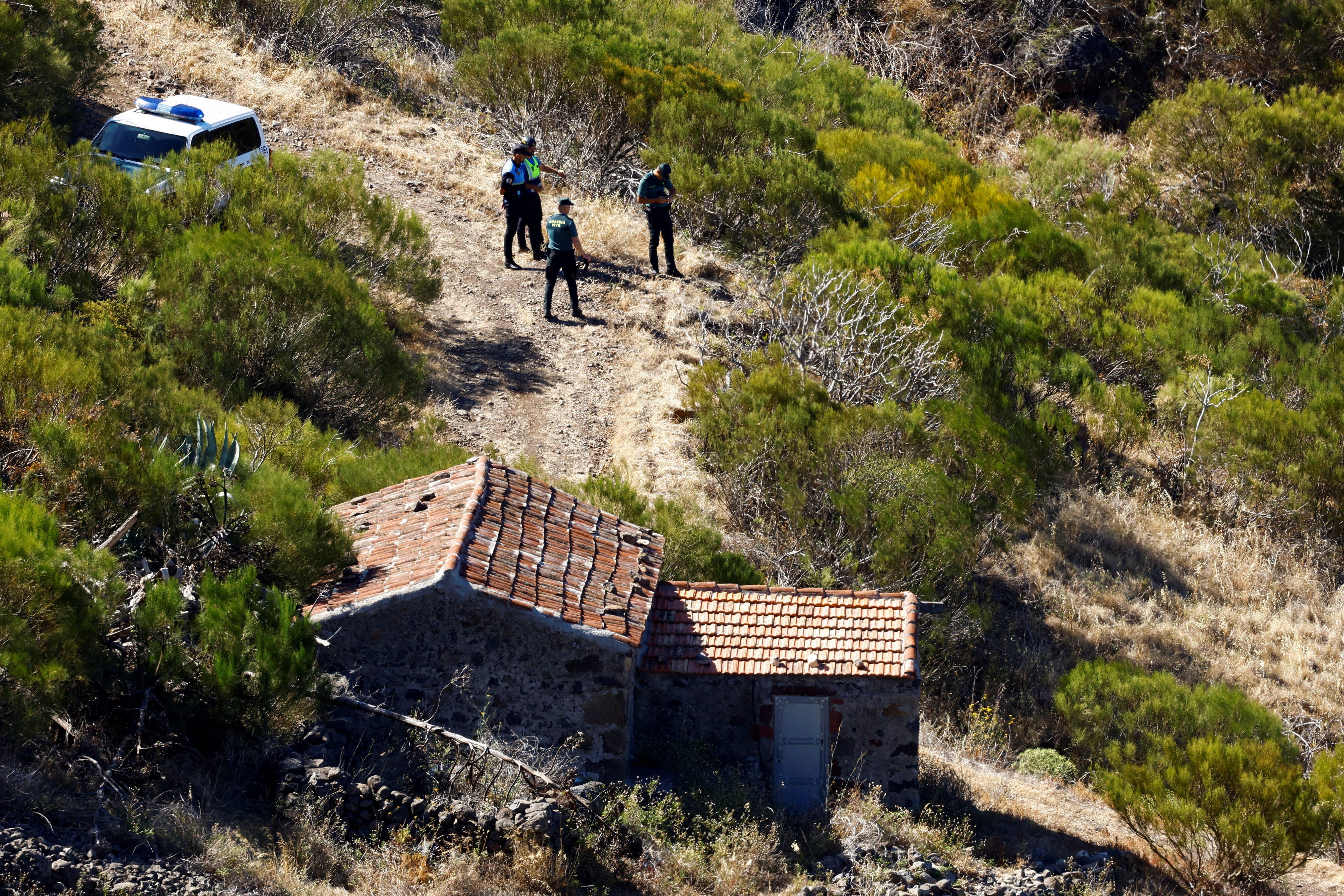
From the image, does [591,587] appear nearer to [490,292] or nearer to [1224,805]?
[1224,805]

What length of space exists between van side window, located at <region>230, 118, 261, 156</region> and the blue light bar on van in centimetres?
41

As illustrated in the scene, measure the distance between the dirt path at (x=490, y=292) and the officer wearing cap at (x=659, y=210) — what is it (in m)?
0.31

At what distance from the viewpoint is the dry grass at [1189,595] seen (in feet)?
45.8

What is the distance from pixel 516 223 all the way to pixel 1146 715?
9.97 meters

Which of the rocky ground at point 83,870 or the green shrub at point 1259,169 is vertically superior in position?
the green shrub at point 1259,169

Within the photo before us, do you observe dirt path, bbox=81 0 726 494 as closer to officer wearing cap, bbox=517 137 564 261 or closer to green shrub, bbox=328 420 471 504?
officer wearing cap, bbox=517 137 564 261

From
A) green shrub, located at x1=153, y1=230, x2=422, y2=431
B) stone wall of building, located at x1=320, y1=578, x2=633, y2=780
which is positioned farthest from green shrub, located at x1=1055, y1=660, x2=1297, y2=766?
green shrub, located at x1=153, y1=230, x2=422, y2=431

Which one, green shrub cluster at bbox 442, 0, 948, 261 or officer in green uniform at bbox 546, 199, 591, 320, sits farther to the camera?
green shrub cluster at bbox 442, 0, 948, 261

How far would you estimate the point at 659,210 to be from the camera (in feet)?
54.1

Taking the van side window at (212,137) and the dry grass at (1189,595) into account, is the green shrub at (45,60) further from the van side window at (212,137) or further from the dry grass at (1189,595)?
the dry grass at (1189,595)

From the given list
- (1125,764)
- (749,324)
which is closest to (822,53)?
(749,324)

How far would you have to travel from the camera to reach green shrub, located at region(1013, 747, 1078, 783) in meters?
12.0

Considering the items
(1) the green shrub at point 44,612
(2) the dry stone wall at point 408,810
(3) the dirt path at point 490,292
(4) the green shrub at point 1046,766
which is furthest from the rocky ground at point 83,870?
(4) the green shrub at point 1046,766

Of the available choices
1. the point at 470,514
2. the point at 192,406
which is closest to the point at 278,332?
the point at 192,406
